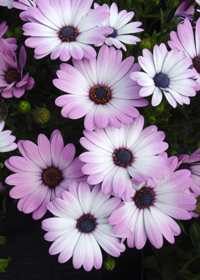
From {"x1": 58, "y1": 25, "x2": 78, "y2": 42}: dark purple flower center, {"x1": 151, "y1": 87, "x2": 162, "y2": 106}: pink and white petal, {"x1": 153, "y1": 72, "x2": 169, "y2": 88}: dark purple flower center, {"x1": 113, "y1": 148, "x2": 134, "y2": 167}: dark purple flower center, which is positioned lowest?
{"x1": 113, "y1": 148, "x2": 134, "y2": 167}: dark purple flower center

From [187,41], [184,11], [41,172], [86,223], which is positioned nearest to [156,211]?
[86,223]

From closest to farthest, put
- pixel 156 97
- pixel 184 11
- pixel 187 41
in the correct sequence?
1. pixel 156 97
2. pixel 187 41
3. pixel 184 11

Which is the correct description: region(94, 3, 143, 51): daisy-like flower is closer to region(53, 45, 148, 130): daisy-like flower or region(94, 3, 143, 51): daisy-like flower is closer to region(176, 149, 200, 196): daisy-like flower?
region(53, 45, 148, 130): daisy-like flower

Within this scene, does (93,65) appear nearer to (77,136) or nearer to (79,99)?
(79,99)

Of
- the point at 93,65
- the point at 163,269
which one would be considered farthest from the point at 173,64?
the point at 163,269

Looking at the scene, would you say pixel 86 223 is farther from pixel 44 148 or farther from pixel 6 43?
pixel 6 43

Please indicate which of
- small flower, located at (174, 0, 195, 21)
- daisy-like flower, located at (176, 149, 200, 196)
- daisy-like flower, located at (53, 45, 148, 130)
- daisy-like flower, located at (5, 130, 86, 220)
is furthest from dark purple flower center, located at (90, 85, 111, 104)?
small flower, located at (174, 0, 195, 21)
